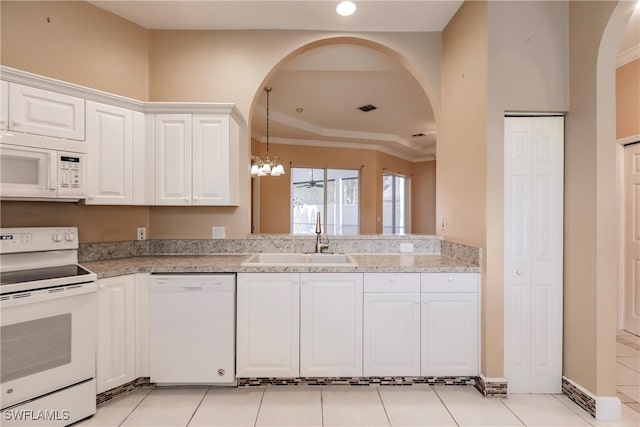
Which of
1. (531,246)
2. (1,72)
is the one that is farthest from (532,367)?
(1,72)

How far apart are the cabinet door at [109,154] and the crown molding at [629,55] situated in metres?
4.57

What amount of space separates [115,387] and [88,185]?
137cm

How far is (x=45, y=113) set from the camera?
2.10 m

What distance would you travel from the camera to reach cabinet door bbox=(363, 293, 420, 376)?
7.73ft

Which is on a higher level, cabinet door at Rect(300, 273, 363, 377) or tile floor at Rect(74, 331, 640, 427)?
cabinet door at Rect(300, 273, 363, 377)

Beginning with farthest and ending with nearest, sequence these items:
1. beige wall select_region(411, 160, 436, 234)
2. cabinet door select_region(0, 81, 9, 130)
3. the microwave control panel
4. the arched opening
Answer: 1. beige wall select_region(411, 160, 436, 234)
2. the arched opening
3. the microwave control panel
4. cabinet door select_region(0, 81, 9, 130)

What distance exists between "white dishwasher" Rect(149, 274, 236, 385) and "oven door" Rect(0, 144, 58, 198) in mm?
877

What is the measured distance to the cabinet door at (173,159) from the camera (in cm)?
261

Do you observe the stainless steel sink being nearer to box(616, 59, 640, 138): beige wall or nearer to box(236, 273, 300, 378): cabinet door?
box(236, 273, 300, 378): cabinet door

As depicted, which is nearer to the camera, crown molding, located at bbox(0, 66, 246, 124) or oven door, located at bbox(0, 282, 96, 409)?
oven door, located at bbox(0, 282, 96, 409)

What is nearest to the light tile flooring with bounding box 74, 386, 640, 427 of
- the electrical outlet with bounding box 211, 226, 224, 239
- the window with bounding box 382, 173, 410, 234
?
the electrical outlet with bounding box 211, 226, 224, 239

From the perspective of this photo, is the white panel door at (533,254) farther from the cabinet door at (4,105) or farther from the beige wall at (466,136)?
the cabinet door at (4,105)

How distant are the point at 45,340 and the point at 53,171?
102cm

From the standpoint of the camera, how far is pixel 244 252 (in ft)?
9.63
